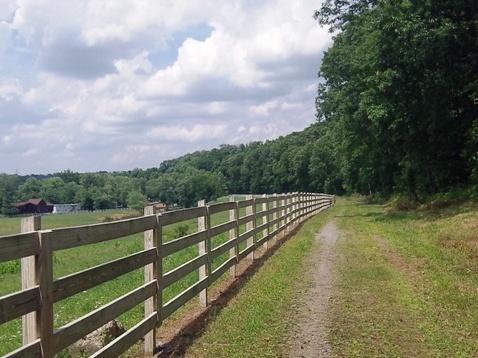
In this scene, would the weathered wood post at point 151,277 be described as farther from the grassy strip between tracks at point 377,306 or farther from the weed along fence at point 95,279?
the grassy strip between tracks at point 377,306

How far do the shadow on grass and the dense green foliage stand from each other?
12.8 metres

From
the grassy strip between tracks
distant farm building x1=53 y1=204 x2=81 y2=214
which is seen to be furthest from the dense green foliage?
distant farm building x1=53 y1=204 x2=81 y2=214

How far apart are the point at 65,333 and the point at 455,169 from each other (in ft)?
88.3

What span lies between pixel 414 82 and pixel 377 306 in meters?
17.1

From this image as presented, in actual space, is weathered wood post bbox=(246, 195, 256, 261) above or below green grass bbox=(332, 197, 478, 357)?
above

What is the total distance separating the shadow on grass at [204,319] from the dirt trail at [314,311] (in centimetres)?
110

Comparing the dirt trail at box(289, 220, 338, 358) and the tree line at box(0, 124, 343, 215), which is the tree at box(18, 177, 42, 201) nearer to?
the tree line at box(0, 124, 343, 215)

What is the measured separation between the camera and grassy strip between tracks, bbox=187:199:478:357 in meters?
5.69

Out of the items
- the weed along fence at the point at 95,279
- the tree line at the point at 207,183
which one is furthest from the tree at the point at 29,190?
the weed along fence at the point at 95,279

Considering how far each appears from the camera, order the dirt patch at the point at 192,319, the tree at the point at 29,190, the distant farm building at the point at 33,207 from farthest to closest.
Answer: the tree at the point at 29,190 < the distant farm building at the point at 33,207 < the dirt patch at the point at 192,319

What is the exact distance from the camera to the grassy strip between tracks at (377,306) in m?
5.69

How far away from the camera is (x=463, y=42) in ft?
64.4

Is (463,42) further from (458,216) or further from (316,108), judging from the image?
(316,108)

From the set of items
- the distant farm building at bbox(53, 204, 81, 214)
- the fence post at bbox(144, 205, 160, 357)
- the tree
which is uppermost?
the tree
